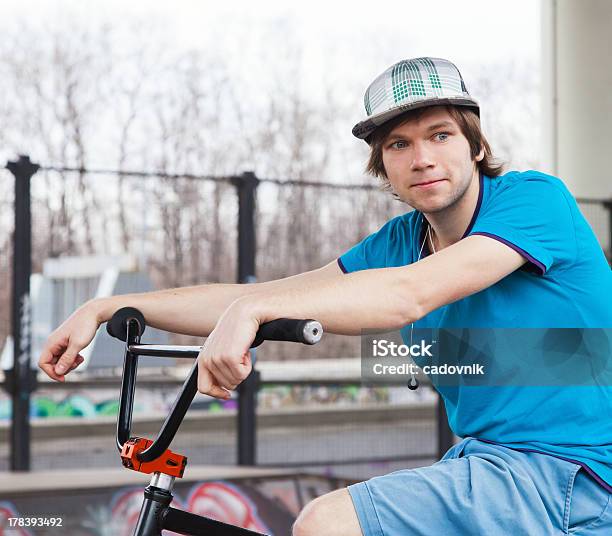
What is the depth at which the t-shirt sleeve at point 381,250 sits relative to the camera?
6.94ft

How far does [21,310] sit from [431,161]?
3.47 meters

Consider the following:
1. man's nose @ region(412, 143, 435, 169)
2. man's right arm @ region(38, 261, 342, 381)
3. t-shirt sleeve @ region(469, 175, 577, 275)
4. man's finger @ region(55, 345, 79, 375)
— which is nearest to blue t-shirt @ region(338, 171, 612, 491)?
t-shirt sleeve @ region(469, 175, 577, 275)

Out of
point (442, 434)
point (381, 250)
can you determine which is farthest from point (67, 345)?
point (442, 434)

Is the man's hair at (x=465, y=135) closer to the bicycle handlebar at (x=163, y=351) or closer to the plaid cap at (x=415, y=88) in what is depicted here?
the plaid cap at (x=415, y=88)

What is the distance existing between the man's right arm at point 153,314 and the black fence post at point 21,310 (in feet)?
9.98

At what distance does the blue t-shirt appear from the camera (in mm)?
1684

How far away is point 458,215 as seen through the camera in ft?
6.23

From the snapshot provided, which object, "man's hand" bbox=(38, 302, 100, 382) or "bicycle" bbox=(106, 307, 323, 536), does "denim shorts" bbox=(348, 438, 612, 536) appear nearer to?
"bicycle" bbox=(106, 307, 323, 536)

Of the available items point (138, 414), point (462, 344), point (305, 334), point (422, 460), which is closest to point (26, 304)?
point (138, 414)

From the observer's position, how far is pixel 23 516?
4.54m

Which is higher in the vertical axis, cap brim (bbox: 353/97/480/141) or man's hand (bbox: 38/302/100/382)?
cap brim (bbox: 353/97/480/141)

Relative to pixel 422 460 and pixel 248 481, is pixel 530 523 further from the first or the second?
pixel 422 460

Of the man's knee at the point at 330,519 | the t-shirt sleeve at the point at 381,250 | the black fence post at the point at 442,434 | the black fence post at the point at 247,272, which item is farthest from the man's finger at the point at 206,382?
the black fence post at the point at 442,434

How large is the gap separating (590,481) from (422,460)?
4.20 m
